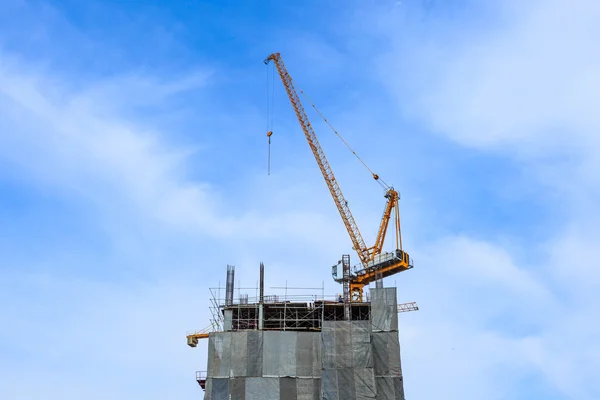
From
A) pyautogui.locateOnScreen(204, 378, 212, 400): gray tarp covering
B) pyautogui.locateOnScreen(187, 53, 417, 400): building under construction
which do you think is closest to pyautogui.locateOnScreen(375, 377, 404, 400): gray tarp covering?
pyautogui.locateOnScreen(187, 53, 417, 400): building under construction

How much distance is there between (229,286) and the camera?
93.6 meters

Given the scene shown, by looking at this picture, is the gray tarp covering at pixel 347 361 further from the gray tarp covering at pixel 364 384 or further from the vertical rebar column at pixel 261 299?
the vertical rebar column at pixel 261 299

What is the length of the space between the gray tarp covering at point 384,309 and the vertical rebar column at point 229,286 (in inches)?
733

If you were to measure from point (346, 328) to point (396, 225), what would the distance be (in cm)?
4321

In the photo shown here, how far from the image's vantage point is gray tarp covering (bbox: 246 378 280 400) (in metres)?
83.4

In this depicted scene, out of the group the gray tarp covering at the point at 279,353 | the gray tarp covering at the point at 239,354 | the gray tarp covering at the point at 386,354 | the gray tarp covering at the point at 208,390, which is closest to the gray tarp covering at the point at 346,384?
the gray tarp covering at the point at 386,354

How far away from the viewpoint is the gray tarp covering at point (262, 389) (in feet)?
274

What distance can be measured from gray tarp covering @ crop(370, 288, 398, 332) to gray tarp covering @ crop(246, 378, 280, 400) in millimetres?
14121

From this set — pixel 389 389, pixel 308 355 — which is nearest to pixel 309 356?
pixel 308 355

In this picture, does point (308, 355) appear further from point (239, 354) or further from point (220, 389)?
point (220, 389)

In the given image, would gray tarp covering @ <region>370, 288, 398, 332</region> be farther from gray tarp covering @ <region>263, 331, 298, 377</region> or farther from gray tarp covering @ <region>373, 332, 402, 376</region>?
gray tarp covering @ <region>263, 331, 298, 377</region>

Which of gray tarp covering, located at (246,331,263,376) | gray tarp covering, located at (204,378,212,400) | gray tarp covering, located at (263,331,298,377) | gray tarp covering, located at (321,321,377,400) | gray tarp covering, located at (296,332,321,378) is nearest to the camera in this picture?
gray tarp covering, located at (321,321,377,400)

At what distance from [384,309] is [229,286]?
2079 cm

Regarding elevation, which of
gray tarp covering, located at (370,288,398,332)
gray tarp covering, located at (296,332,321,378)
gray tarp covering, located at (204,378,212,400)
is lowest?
gray tarp covering, located at (204,378,212,400)
